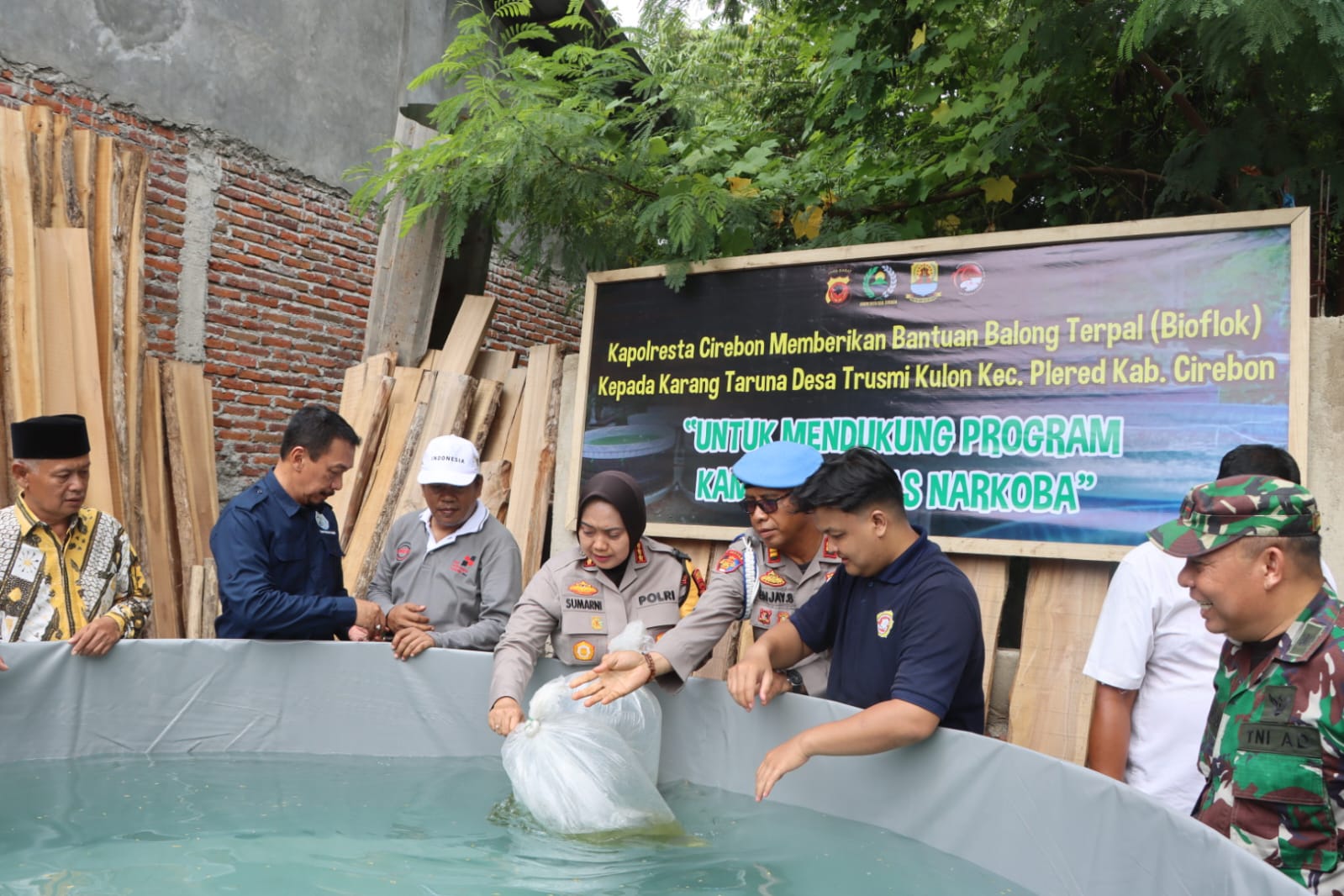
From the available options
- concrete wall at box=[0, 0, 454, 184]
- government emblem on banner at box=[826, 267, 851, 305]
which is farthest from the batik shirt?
concrete wall at box=[0, 0, 454, 184]

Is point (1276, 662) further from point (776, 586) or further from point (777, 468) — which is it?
point (776, 586)

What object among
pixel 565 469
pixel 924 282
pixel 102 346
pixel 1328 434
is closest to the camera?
pixel 1328 434

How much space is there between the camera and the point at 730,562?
3064 millimetres

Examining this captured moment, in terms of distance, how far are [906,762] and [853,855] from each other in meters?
0.25

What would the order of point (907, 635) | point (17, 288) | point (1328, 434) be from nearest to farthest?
point (907, 635) < point (1328, 434) < point (17, 288)

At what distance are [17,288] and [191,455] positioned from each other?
1.35 meters

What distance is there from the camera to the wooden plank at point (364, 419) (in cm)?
522

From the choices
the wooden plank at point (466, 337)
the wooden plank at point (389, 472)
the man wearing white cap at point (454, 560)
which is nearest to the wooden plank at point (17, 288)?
the wooden plank at point (389, 472)

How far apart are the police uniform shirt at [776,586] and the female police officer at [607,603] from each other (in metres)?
0.06

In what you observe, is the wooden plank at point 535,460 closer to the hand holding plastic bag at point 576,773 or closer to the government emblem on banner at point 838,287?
the government emblem on banner at point 838,287

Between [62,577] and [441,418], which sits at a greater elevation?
[441,418]

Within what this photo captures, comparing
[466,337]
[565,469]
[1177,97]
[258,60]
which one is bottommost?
[565,469]

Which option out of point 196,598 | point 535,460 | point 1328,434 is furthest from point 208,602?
point 1328,434

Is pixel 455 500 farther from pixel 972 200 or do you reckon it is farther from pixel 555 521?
pixel 972 200
